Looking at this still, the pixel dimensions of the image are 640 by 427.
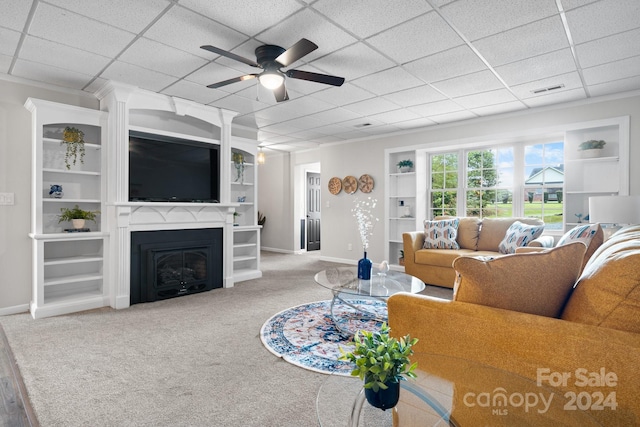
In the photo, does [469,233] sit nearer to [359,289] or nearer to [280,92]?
[359,289]

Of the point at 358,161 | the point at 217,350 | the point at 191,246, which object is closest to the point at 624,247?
the point at 217,350

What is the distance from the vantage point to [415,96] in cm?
418

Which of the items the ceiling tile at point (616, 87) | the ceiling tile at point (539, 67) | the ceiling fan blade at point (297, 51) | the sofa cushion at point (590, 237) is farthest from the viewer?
the ceiling tile at point (616, 87)

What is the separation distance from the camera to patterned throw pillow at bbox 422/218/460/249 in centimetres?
489

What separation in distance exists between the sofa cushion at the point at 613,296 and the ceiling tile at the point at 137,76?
12.7 feet

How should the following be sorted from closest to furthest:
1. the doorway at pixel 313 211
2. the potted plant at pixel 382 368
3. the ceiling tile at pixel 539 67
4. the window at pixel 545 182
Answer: the potted plant at pixel 382 368 → the ceiling tile at pixel 539 67 → the window at pixel 545 182 → the doorway at pixel 313 211

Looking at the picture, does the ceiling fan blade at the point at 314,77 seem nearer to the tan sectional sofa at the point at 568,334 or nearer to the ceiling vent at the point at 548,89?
the tan sectional sofa at the point at 568,334

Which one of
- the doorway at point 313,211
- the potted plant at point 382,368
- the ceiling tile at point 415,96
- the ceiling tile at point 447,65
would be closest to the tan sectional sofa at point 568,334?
the potted plant at point 382,368

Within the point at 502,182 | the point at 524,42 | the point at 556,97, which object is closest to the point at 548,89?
the point at 556,97

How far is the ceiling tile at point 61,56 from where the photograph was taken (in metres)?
2.89

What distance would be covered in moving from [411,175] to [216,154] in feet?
11.1

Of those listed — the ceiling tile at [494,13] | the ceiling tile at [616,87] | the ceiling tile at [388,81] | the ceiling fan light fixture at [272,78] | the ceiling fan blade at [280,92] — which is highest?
the ceiling tile at [616,87]

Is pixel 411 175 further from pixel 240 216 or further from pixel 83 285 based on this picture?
pixel 83 285

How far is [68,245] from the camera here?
3.90 meters
